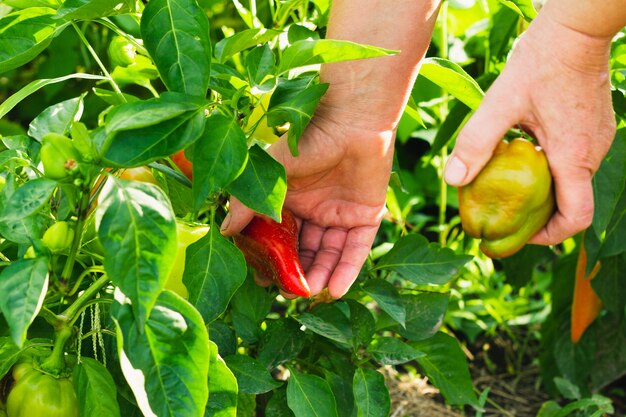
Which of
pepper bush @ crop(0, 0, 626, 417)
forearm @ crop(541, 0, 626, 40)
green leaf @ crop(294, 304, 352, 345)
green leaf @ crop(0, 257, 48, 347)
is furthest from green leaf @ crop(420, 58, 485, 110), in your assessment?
green leaf @ crop(0, 257, 48, 347)

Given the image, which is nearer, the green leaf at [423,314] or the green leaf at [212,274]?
the green leaf at [212,274]

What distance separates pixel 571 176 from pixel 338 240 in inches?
13.3

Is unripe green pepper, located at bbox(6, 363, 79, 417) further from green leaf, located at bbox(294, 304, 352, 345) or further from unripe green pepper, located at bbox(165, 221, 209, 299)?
green leaf, located at bbox(294, 304, 352, 345)

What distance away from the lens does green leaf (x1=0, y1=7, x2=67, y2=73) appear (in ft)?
3.33

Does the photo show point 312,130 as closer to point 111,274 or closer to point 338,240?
point 338,240

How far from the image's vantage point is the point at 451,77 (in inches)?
45.2

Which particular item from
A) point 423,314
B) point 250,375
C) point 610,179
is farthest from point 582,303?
point 250,375

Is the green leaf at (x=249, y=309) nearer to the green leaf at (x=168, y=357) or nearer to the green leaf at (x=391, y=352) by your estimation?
the green leaf at (x=391, y=352)

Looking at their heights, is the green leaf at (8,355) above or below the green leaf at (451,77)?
below

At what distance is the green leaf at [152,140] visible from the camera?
0.83 metres

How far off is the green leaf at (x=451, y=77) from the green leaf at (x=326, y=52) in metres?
0.24

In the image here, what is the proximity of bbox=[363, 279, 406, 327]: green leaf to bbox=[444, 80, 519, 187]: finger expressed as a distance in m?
0.19

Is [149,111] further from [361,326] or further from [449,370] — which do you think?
[449,370]

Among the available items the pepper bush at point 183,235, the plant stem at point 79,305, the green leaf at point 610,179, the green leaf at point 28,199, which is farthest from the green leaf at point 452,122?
the green leaf at point 28,199
